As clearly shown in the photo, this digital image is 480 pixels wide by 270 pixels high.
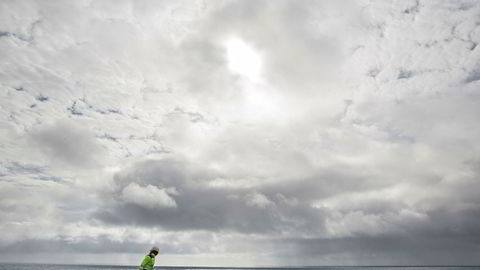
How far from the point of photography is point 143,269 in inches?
825

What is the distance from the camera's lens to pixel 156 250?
66.8 feet

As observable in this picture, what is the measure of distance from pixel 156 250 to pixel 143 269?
167 centimetres
